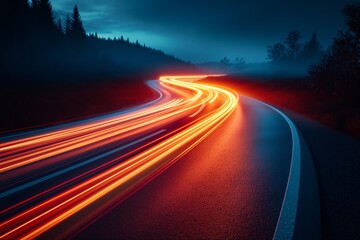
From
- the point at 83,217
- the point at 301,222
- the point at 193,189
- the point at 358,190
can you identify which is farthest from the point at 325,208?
the point at 83,217

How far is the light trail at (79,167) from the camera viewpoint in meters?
4.46

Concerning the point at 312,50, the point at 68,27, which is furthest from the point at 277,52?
the point at 68,27

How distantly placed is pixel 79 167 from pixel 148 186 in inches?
90.8

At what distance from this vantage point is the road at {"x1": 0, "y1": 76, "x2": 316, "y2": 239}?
4.12 metres

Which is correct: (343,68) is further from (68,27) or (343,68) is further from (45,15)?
(68,27)

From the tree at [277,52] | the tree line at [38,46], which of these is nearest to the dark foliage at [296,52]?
the tree at [277,52]

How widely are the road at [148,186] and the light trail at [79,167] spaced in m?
0.02

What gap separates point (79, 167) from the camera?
6988 millimetres

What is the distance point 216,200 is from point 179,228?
1.22m

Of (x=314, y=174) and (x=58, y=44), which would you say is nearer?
(x=314, y=174)

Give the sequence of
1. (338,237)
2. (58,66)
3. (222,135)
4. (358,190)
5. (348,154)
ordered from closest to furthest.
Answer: (338,237)
(358,190)
(348,154)
(222,135)
(58,66)

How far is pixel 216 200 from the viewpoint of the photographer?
16.7 feet

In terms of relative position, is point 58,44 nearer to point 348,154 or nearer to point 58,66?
point 58,66

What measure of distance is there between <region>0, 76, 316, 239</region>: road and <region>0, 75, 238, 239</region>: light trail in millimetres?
20
